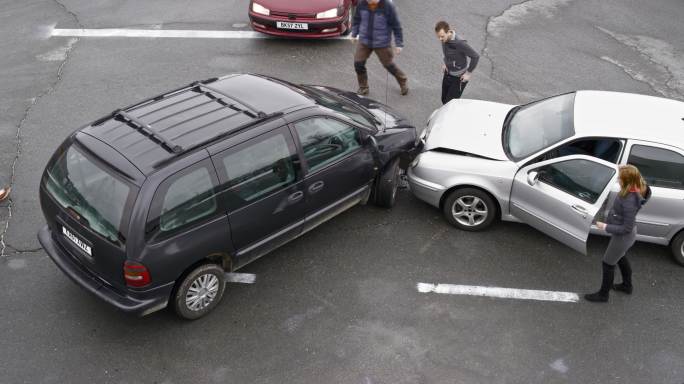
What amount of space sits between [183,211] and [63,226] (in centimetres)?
125

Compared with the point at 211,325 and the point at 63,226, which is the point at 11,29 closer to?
the point at 63,226

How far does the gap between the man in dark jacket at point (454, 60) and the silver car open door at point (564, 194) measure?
2.30m

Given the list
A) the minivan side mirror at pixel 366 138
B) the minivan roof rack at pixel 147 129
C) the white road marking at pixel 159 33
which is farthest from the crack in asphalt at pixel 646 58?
the minivan roof rack at pixel 147 129

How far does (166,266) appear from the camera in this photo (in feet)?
17.8

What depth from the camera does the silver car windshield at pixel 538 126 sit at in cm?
696

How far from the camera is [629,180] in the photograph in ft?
18.5

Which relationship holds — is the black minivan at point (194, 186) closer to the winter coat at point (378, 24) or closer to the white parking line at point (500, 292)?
the white parking line at point (500, 292)

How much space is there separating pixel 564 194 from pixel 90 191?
485 centimetres

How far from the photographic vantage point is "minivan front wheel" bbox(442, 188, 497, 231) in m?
7.09

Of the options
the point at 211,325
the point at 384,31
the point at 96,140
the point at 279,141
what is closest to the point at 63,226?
the point at 96,140

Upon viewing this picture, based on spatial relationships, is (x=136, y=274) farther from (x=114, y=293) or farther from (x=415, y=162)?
(x=415, y=162)

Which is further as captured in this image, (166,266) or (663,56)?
(663,56)

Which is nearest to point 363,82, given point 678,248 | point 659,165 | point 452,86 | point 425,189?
point 452,86

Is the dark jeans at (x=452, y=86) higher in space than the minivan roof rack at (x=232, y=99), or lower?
lower
